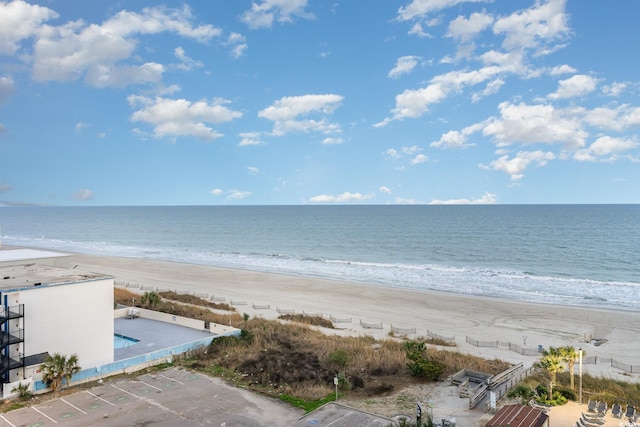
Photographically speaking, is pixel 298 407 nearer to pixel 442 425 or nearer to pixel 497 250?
pixel 442 425

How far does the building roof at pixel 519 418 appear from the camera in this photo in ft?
Answer: 41.4

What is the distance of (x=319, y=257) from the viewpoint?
2719 inches

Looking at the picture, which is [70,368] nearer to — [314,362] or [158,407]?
[158,407]

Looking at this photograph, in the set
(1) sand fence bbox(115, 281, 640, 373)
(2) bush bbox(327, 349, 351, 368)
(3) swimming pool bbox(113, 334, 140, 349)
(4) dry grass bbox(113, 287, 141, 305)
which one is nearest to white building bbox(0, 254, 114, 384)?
(3) swimming pool bbox(113, 334, 140, 349)

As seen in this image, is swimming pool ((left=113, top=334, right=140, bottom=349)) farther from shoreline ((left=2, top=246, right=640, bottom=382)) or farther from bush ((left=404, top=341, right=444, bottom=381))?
bush ((left=404, top=341, right=444, bottom=381))

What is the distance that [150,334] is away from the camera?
25.0 m

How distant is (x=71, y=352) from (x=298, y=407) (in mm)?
10100

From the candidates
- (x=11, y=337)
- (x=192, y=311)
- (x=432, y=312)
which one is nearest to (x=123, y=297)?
(x=192, y=311)

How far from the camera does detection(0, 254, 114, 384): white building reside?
56.3ft

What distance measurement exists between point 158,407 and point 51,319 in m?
6.28

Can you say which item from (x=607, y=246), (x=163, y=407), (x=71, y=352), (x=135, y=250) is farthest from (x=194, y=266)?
(x=607, y=246)

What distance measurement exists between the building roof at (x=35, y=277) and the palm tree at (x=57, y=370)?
2.97 m

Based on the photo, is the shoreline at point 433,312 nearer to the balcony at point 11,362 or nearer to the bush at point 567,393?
the bush at point 567,393

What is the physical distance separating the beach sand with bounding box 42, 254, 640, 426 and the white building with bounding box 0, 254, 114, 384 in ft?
46.4
